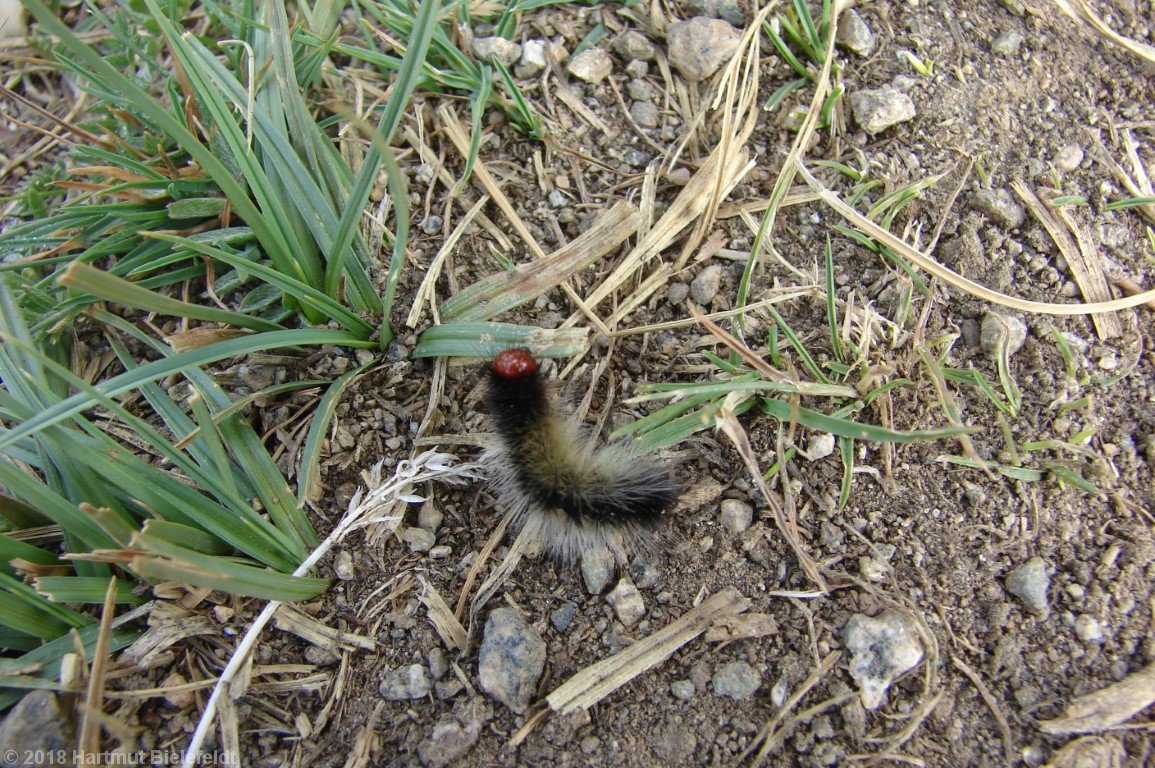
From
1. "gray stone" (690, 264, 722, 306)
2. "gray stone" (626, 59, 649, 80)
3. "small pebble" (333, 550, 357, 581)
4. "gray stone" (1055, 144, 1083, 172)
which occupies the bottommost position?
"small pebble" (333, 550, 357, 581)

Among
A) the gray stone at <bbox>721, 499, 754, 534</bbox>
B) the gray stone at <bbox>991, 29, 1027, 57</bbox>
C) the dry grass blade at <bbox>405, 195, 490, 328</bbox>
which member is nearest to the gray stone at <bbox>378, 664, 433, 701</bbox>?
the gray stone at <bbox>721, 499, 754, 534</bbox>

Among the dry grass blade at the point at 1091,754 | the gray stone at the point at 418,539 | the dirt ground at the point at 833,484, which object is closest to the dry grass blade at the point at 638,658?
the dirt ground at the point at 833,484

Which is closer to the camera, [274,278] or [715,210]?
[274,278]

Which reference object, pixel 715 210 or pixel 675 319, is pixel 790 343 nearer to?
pixel 675 319

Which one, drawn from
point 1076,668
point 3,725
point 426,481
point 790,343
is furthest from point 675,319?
point 3,725

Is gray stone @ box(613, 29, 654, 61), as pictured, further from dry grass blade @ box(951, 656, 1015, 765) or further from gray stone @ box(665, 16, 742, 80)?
dry grass blade @ box(951, 656, 1015, 765)

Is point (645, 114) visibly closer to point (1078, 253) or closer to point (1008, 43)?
point (1008, 43)

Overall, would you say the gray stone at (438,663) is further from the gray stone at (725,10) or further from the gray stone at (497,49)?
the gray stone at (725,10)
